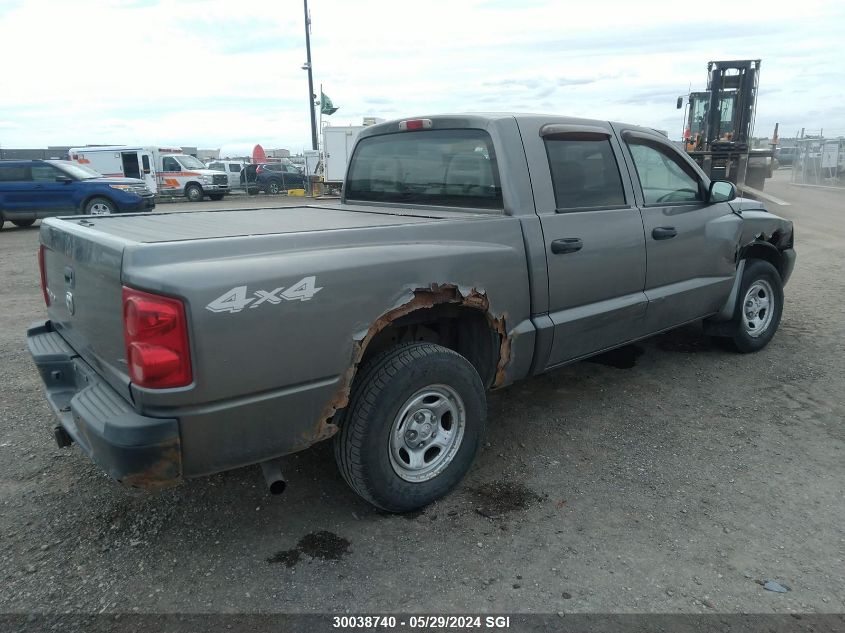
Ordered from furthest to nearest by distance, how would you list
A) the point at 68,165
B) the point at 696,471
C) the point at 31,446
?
the point at 68,165
the point at 31,446
the point at 696,471

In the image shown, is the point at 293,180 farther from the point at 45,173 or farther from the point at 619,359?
the point at 619,359

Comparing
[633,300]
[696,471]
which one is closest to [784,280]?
[633,300]

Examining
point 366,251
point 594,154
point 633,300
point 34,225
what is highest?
point 594,154

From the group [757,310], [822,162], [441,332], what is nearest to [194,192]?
[757,310]

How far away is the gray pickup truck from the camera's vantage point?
233 cm

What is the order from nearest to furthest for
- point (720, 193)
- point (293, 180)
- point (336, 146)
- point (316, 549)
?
point (316, 549) < point (720, 193) < point (336, 146) < point (293, 180)

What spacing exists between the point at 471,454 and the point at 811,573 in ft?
5.00

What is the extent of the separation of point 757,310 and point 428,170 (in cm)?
318

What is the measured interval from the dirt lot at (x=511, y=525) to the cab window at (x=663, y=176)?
1.40 meters

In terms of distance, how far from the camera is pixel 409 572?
267 cm

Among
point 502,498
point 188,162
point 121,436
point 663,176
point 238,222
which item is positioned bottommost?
point 502,498

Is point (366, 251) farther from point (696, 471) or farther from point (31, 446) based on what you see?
point (31, 446)

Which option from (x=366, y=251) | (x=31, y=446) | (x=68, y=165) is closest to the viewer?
(x=366, y=251)

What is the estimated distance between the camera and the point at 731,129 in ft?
64.4
